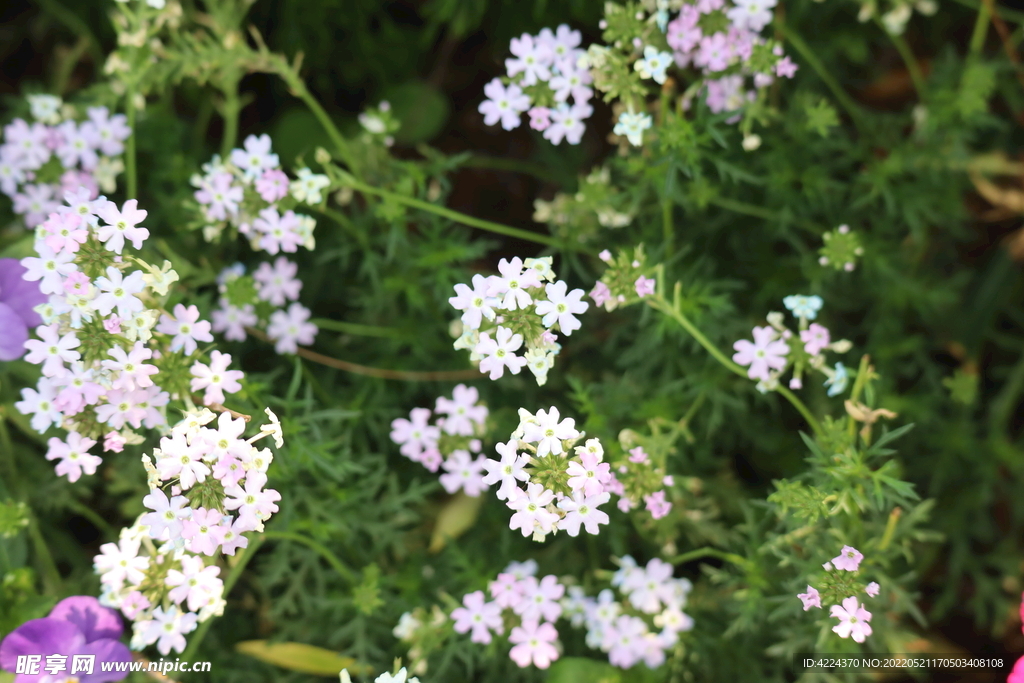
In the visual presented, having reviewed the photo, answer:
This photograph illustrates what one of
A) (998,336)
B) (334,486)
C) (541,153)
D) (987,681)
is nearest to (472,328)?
(334,486)

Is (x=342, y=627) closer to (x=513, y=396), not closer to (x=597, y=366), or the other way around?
(x=513, y=396)

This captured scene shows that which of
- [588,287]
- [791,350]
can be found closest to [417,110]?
[588,287]

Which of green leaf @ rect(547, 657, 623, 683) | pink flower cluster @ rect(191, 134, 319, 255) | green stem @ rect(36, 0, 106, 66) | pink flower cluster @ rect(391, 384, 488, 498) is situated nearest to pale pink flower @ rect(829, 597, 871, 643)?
green leaf @ rect(547, 657, 623, 683)

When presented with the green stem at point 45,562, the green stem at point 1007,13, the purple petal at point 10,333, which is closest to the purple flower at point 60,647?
the green stem at point 45,562

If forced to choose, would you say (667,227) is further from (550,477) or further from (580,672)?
(580,672)

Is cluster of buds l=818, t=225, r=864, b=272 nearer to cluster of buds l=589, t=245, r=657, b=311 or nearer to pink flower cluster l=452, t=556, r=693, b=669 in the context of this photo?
cluster of buds l=589, t=245, r=657, b=311

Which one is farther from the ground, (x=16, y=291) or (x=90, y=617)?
(x=16, y=291)
